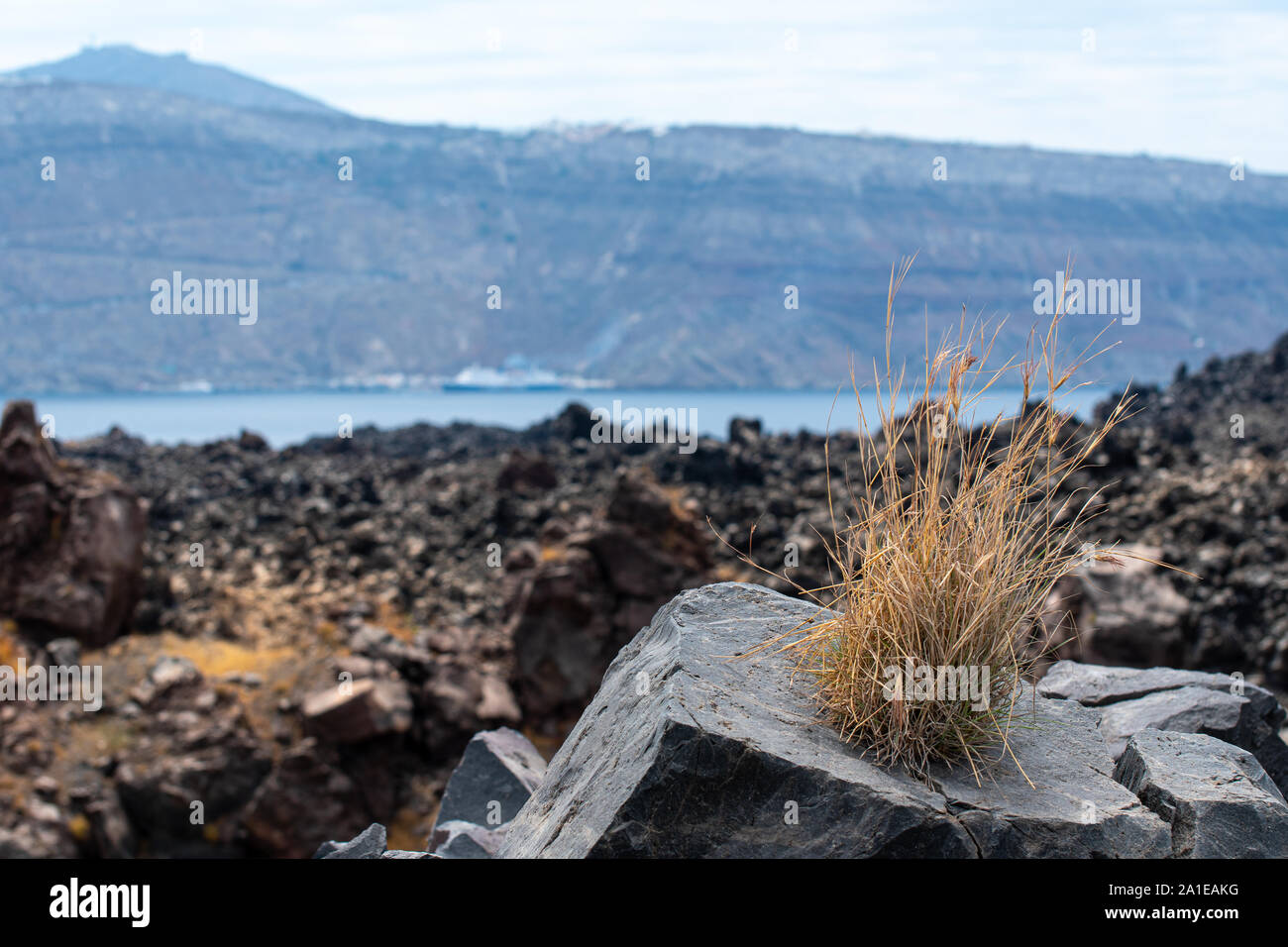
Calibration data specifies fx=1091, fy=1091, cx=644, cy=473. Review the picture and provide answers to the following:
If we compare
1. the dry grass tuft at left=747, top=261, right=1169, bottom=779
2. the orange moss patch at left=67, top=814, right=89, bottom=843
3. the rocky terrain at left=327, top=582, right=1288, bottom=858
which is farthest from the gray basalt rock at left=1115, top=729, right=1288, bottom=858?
the orange moss patch at left=67, top=814, right=89, bottom=843

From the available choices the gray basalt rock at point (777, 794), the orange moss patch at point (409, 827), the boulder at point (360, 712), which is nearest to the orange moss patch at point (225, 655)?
the boulder at point (360, 712)

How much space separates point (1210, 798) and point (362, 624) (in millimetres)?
15050

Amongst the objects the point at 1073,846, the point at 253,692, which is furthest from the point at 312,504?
the point at 1073,846

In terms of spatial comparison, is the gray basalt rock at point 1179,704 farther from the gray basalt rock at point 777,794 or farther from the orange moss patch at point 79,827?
the orange moss patch at point 79,827

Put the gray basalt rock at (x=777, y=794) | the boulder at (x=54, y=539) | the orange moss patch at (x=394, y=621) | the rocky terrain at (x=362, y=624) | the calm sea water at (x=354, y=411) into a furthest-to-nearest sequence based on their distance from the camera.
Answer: the calm sea water at (x=354, y=411)
the orange moss patch at (x=394, y=621)
the boulder at (x=54, y=539)
the rocky terrain at (x=362, y=624)
the gray basalt rock at (x=777, y=794)

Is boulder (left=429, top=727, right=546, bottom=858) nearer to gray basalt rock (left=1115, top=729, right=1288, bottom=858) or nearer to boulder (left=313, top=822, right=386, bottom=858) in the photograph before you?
boulder (left=313, top=822, right=386, bottom=858)

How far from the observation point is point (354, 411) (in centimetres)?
12812

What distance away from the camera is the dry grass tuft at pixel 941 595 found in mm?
3697

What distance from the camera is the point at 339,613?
18.2 metres

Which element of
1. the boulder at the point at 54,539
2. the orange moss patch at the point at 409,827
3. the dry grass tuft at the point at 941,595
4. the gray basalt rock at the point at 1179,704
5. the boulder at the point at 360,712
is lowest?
the orange moss patch at the point at 409,827

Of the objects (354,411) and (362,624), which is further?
(354,411)

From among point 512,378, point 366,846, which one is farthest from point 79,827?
point 512,378

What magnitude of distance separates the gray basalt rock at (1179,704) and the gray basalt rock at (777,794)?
1.18m

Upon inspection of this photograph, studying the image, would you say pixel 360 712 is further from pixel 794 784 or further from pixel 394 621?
pixel 794 784
